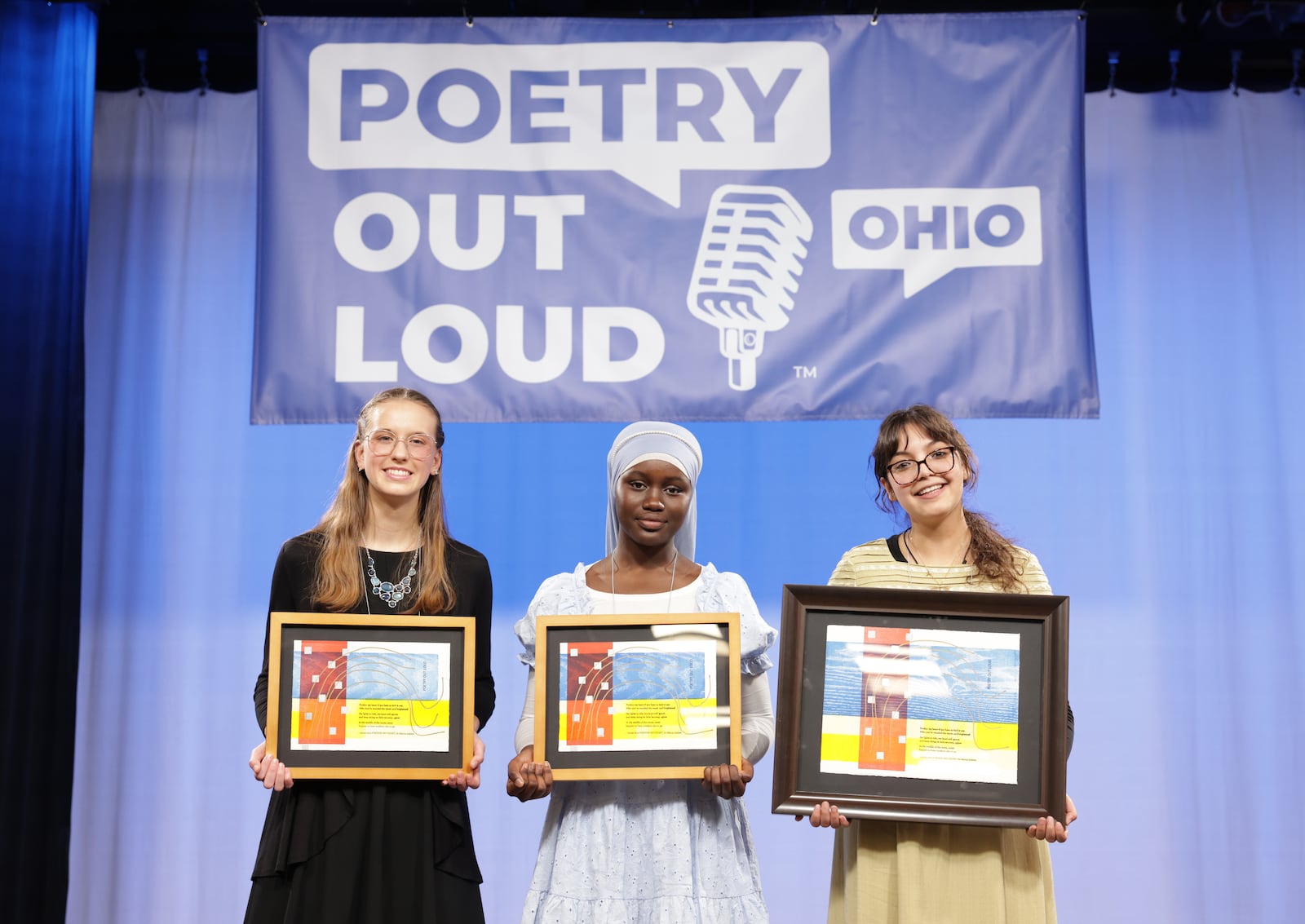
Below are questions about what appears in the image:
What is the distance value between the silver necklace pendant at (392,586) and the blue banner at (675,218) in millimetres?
1255

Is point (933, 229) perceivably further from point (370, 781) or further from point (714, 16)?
A: point (370, 781)

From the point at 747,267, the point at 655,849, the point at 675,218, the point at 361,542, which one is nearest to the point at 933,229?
the point at 747,267

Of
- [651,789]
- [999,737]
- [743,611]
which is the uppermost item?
[743,611]

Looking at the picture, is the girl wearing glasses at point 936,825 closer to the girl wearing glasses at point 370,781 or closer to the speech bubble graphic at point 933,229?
the girl wearing glasses at point 370,781

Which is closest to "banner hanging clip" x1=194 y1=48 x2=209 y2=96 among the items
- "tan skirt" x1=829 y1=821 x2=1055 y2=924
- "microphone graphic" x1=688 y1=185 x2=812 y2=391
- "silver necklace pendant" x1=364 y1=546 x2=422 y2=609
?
"microphone graphic" x1=688 y1=185 x2=812 y2=391

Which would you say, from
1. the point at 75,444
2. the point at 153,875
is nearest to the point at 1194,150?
the point at 75,444

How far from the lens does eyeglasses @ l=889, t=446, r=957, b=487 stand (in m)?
2.67

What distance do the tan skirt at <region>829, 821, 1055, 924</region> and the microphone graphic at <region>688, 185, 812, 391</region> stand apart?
179 centimetres

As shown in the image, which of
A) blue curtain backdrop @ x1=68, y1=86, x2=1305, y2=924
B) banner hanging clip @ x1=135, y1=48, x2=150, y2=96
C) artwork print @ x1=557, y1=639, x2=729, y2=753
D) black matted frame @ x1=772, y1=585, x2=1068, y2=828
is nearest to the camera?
black matted frame @ x1=772, y1=585, x2=1068, y2=828

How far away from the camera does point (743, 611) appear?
269 centimetres

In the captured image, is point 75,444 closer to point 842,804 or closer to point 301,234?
point 301,234

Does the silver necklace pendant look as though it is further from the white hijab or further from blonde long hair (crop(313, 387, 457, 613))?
the white hijab

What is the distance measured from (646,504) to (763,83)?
1999 mm

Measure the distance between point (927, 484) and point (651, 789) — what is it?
0.90m
